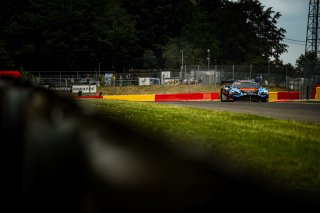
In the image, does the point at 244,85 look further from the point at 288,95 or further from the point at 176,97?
the point at 288,95

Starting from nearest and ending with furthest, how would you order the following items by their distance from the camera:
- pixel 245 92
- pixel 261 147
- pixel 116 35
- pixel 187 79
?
pixel 261 147, pixel 245 92, pixel 187 79, pixel 116 35

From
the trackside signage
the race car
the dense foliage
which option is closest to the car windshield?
the race car

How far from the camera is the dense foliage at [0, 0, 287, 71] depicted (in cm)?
6675

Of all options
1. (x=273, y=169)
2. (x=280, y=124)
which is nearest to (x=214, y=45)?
(x=280, y=124)

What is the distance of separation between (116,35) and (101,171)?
65.2 m

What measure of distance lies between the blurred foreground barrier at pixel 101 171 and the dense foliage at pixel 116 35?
6174cm

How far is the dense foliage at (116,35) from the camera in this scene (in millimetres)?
66750

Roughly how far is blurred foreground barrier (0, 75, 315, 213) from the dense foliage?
6174 centimetres

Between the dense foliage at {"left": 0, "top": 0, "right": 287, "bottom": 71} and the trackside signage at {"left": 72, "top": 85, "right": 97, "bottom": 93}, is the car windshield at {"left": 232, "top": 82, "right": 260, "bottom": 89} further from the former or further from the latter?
the dense foliage at {"left": 0, "top": 0, "right": 287, "bottom": 71}

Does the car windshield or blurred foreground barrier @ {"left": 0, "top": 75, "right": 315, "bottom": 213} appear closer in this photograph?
blurred foreground barrier @ {"left": 0, "top": 75, "right": 315, "bottom": 213}

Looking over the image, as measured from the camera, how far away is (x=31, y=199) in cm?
148

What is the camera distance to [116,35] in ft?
214

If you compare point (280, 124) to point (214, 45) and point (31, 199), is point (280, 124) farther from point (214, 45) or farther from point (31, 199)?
point (214, 45)

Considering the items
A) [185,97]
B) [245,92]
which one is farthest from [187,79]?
[245,92]
